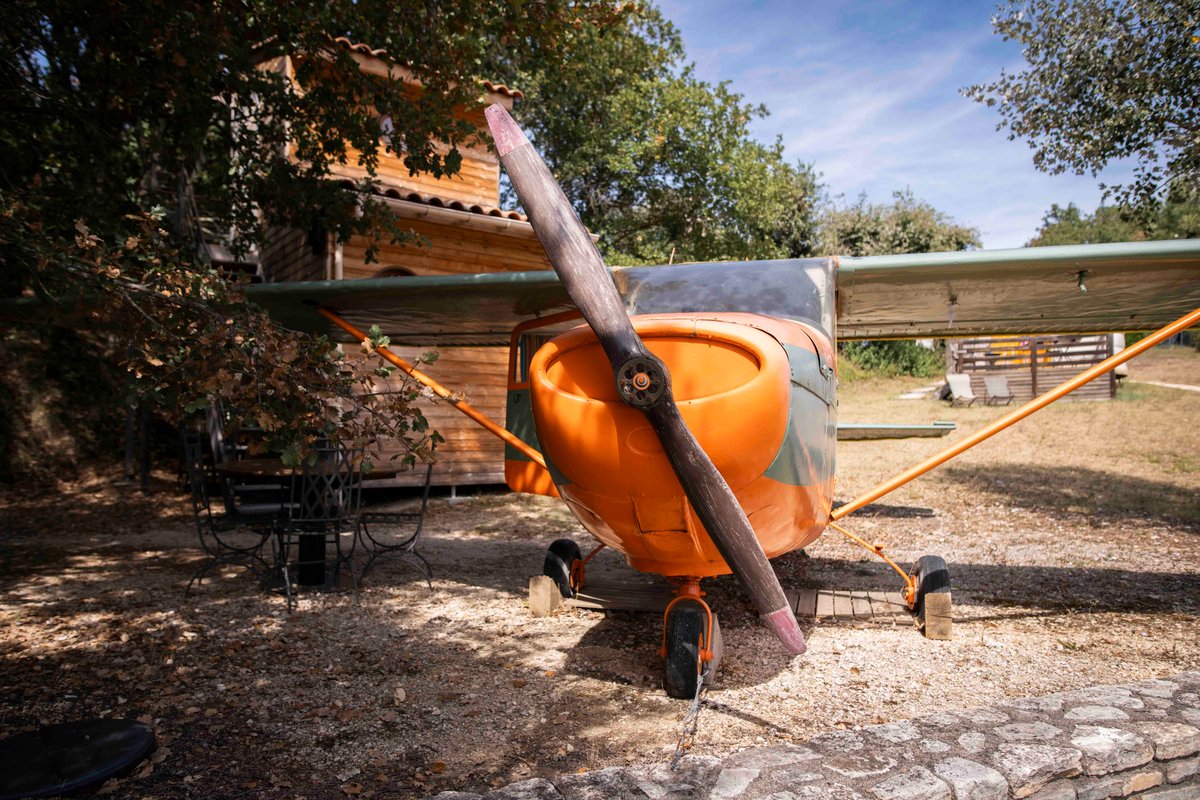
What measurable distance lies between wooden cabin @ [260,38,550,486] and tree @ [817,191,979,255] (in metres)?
21.0

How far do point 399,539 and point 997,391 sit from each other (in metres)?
17.0

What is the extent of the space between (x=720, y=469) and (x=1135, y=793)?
210cm

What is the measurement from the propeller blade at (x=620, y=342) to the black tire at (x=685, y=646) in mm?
972

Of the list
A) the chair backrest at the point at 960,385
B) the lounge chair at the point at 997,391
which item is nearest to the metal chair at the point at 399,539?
the chair backrest at the point at 960,385

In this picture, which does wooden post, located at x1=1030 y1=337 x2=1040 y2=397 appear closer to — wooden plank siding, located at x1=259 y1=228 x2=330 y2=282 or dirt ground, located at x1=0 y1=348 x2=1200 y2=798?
dirt ground, located at x1=0 y1=348 x2=1200 y2=798

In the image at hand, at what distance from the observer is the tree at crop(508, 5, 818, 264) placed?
21.4m

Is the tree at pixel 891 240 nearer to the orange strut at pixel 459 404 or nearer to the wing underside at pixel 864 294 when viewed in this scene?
the wing underside at pixel 864 294

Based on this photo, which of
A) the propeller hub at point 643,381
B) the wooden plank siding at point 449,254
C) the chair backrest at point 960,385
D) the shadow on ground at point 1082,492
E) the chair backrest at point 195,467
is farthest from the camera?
the chair backrest at point 960,385

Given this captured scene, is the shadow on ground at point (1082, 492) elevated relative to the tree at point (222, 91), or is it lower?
lower

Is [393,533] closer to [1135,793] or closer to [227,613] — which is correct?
[227,613]

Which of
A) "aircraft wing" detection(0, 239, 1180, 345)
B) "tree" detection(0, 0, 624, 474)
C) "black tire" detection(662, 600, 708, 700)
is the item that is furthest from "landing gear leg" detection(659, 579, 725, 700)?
"tree" detection(0, 0, 624, 474)

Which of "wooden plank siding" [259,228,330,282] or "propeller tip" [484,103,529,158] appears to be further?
"wooden plank siding" [259,228,330,282]

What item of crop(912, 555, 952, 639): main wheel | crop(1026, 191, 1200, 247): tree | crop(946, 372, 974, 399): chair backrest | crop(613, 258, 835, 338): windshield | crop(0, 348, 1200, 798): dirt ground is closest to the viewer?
crop(0, 348, 1200, 798): dirt ground

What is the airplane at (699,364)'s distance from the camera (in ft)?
9.37
